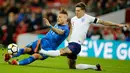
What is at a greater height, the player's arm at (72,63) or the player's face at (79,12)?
the player's face at (79,12)

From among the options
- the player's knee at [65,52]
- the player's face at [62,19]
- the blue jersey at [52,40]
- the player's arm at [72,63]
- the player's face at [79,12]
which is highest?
the player's face at [79,12]

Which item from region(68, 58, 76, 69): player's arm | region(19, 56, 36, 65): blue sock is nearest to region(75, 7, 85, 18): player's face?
region(68, 58, 76, 69): player's arm

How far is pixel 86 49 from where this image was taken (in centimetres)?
2152

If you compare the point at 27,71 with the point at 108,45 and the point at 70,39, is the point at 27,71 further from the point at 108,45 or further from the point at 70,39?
the point at 108,45

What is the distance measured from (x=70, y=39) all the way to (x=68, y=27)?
34 cm

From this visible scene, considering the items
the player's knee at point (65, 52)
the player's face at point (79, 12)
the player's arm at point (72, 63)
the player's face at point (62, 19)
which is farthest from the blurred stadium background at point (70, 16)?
the player's knee at point (65, 52)

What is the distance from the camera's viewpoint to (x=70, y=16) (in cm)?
2559

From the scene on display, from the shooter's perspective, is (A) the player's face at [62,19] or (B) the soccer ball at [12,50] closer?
(A) the player's face at [62,19]

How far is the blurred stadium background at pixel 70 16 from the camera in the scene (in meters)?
21.1

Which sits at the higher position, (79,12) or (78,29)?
(79,12)

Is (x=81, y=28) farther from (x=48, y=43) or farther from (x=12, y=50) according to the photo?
Result: (x=12, y=50)

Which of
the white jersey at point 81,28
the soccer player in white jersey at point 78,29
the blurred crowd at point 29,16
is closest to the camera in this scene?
the soccer player in white jersey at point 78,29

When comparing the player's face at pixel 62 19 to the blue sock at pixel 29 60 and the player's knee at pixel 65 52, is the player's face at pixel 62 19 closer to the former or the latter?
the player's knee at pixel 65 52

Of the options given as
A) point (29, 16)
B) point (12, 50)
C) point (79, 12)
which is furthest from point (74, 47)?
point (29, 16)
